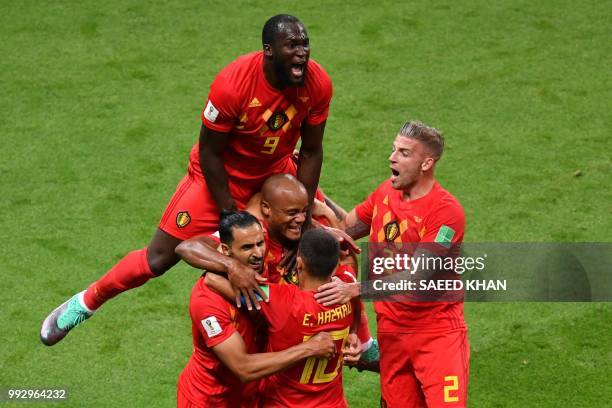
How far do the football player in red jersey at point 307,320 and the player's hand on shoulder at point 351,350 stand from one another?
0.50ft

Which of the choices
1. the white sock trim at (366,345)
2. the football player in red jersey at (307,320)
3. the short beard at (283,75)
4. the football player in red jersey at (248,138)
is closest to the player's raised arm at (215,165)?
the football player in red jersey at (248,138)

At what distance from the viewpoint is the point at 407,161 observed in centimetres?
639

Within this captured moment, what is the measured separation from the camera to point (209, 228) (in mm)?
6801

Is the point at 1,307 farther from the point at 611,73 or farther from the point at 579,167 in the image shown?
the point at 611,73

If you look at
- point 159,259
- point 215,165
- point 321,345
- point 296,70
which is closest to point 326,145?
point 159,259

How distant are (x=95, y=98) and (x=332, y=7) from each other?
9.97 feet

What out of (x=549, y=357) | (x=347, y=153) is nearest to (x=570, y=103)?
(x=347, y=153)

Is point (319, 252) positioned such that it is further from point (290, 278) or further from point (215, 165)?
point (215, 165)

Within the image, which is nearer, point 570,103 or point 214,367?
point 214,367

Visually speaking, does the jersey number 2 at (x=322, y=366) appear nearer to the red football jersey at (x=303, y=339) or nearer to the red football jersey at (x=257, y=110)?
the red football jersey at (x=303, y=339)

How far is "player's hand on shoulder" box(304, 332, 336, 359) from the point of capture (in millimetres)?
5668

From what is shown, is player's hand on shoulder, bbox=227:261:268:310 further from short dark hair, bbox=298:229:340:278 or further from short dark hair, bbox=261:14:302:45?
short dark hair, bbox=261:14:302:45

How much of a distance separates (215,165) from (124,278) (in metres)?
1.15

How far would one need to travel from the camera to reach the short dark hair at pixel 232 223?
19.0ft
